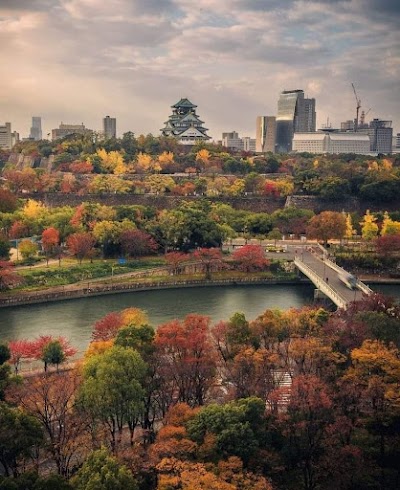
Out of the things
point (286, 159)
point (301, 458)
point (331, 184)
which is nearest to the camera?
point (301, 458)

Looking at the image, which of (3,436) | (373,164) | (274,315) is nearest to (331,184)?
(373,164)

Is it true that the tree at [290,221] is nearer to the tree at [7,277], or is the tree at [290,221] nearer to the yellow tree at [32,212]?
the yellow tree at [32,212]

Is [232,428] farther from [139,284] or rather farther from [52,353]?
[139,284]

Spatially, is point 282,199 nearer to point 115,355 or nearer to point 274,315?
point 274,315

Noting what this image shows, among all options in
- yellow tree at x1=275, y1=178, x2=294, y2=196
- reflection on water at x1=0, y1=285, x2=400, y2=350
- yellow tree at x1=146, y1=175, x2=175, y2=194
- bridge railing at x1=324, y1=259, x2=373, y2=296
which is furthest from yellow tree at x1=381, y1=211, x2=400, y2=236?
yellow tree at x1=146, y1=175, x2=175, y2=194

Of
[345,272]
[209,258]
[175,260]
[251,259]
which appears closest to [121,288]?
[175,260]
